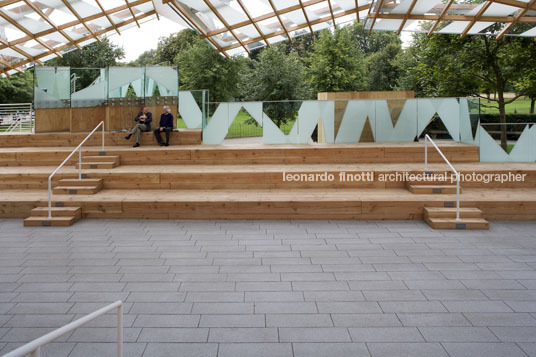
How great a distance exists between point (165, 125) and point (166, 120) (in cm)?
18

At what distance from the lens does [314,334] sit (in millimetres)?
4840

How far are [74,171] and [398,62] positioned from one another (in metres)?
36.4

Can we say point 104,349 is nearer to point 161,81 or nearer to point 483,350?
point 483,350

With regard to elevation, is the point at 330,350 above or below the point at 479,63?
below

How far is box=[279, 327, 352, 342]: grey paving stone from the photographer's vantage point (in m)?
4.73

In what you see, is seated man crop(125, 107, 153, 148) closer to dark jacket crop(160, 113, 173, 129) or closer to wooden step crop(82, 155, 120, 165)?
dark jacket crop(160, 113, 173, 129)

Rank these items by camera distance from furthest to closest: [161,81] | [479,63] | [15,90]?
[15,90] → [479,63] → [161,81]

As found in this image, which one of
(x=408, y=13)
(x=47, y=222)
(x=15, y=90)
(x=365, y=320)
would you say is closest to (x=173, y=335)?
(x=365, y=320)

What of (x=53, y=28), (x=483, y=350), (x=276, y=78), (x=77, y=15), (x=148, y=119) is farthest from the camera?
(x=276, y=78)

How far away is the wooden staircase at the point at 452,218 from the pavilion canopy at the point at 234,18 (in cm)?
805

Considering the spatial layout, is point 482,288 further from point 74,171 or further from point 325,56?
point 325,56

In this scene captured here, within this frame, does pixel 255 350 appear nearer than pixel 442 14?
Yes

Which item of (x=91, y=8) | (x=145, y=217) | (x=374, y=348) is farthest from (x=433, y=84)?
(x=374, y=348)

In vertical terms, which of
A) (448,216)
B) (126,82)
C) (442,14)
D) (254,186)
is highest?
(442,14)
